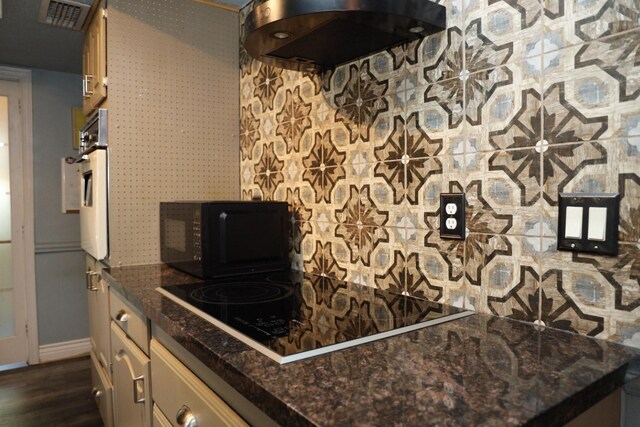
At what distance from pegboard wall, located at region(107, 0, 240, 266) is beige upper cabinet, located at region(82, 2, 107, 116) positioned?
0.04 m

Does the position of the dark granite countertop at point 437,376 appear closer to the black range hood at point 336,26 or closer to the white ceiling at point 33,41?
the black range hood at point 336,26

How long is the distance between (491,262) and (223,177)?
4.54ft

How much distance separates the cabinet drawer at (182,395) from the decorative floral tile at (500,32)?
0.93m

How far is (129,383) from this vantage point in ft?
4.63

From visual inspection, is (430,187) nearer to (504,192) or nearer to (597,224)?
(504,192)

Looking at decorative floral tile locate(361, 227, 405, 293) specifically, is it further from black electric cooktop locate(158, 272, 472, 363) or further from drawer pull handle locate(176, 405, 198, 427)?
drawer pull handle locate(176, 405, 198, 427)

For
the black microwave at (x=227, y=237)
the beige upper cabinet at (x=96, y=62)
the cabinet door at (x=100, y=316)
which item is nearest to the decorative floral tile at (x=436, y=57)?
the black microwave at (x=227, y=237)

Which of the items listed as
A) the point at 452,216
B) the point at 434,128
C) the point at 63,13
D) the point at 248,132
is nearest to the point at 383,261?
the point at 452,216

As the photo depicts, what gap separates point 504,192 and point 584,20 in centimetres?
37

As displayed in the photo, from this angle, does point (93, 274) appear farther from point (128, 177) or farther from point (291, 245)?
point (291, 245)

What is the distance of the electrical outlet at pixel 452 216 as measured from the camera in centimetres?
104

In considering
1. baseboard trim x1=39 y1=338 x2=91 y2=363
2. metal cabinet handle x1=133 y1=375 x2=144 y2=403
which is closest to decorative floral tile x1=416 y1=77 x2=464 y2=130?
metal cabinet handle x1=133 y1=375 x2=144 y2=403

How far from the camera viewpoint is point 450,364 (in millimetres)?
700

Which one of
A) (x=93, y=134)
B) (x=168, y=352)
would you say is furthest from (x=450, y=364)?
(x=93, y=134)
